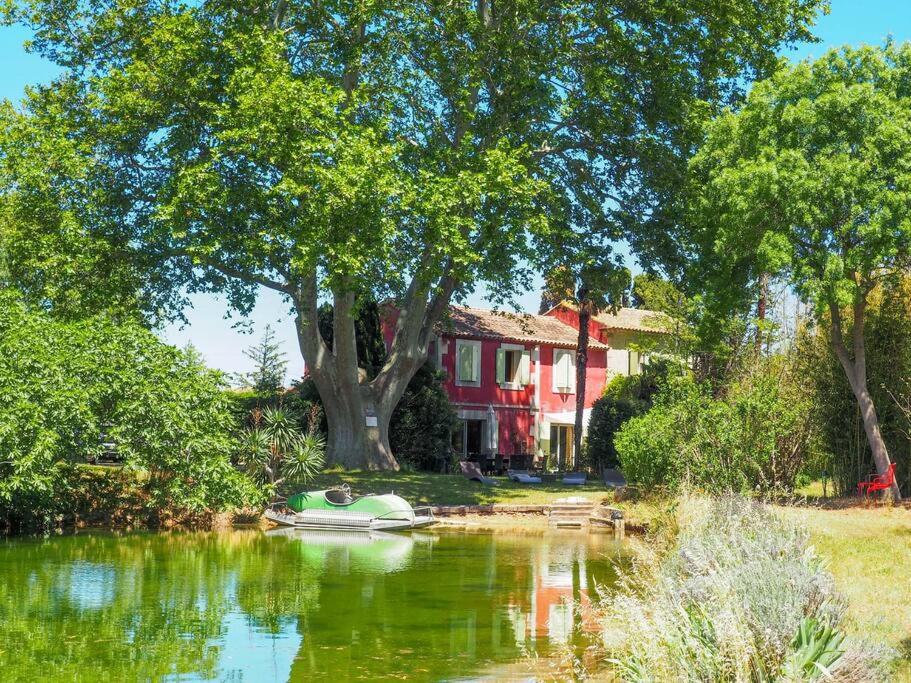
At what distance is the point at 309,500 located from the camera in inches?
968

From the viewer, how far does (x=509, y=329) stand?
153 feet

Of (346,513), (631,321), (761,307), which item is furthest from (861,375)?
(631,321)

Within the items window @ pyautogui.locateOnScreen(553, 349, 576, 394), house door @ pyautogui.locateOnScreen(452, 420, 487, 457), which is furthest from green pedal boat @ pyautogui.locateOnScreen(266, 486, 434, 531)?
window @ pyautogui.locateOnScreen(553, 349, 576, 394)

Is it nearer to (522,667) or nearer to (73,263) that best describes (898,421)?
(522,667)

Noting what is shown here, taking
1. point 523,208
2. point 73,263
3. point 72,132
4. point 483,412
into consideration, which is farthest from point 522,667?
point 483,412

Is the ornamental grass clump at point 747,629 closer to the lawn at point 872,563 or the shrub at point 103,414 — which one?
the lawn at point 872,563

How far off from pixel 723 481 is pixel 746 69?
1303 cm

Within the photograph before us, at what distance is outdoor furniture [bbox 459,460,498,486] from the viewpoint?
33509 millimetres

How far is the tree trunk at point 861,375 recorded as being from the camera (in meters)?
23.4

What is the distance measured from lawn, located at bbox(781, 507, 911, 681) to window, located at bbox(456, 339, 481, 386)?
23.9m

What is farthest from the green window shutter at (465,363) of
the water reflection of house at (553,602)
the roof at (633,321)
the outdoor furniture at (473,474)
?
the water reflection of house at (553,602)

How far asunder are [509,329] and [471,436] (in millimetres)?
4993

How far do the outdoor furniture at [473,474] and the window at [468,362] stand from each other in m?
8.24

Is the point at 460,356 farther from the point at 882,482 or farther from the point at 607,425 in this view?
the point at 882,482
